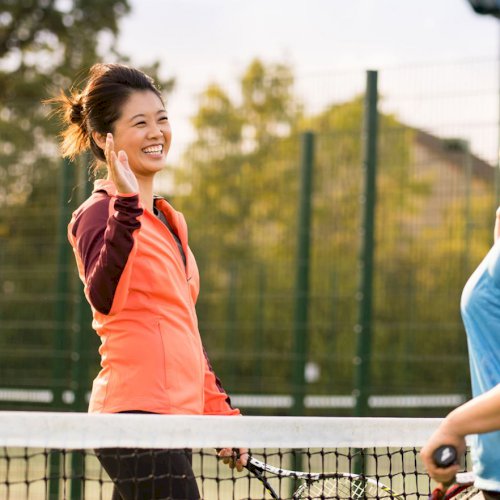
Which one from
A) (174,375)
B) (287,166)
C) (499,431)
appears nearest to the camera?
(499,431)

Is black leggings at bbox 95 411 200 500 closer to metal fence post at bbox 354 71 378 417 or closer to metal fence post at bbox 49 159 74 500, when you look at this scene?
metal fence post at bbox 354 71 378 417

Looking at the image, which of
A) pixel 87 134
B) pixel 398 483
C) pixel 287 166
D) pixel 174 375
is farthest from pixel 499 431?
pixel 287 166

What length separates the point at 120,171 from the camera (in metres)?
3.05

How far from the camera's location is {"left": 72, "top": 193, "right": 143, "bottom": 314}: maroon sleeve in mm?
2928

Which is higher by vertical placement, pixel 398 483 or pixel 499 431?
pixel 499 431

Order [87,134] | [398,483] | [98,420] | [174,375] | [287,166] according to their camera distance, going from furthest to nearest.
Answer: [287,166] → [398,483] → [87,134] → [174,375] → [98,420]

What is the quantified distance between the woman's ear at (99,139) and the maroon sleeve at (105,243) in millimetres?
304

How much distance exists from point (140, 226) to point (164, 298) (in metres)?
0.24

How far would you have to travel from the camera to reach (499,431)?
87.2 inches

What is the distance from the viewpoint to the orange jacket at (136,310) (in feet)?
9.75

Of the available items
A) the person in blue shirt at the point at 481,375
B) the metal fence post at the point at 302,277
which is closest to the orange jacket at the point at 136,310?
the person in blue shirt at the point at 481,375

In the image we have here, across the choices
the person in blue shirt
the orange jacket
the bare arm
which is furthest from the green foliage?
the bare arm

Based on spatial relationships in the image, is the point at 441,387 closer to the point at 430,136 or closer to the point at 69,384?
the point at 430,136

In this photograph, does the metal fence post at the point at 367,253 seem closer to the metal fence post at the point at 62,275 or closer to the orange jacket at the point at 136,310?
the metal fence post at the point at 62,275
